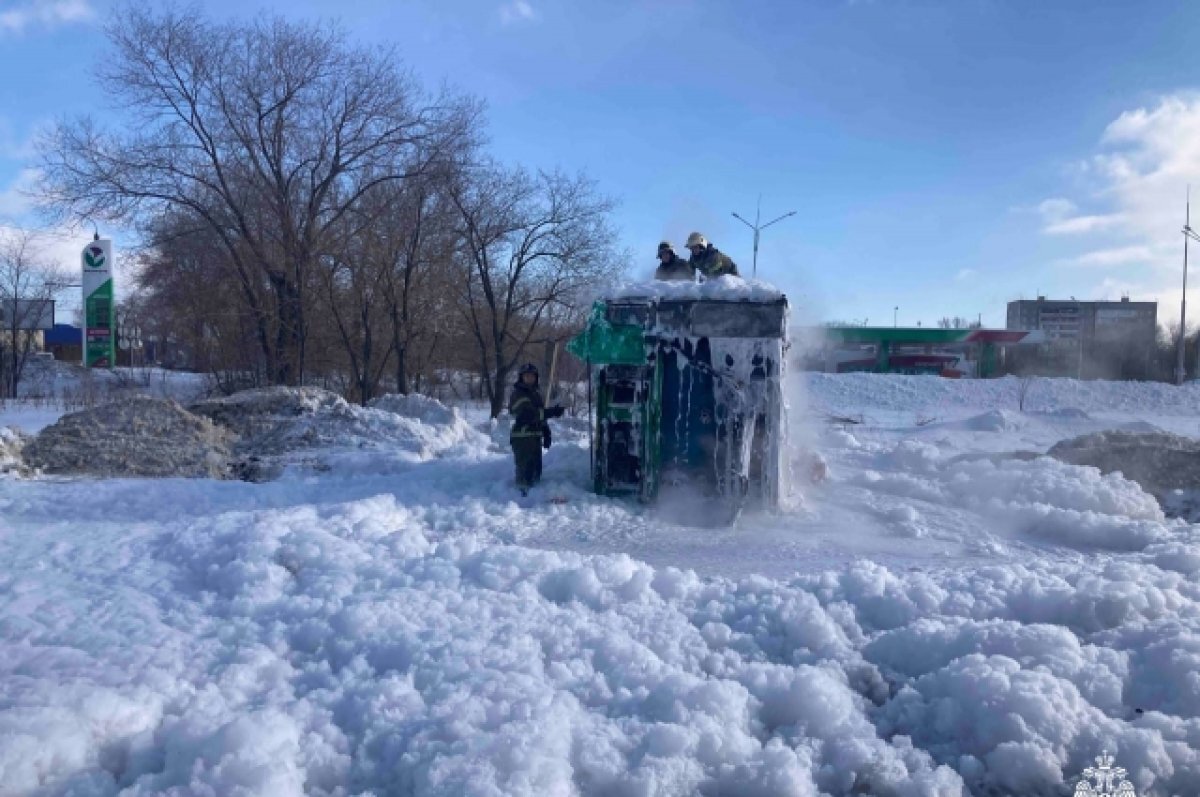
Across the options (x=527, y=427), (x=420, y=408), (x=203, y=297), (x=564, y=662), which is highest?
(x=203, y=297)

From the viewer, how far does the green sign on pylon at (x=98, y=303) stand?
1748cm

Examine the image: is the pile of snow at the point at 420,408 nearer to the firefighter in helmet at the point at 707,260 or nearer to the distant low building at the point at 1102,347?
the firefighter in helmet at the point at 707,260

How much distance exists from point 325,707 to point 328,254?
19525 millimetres

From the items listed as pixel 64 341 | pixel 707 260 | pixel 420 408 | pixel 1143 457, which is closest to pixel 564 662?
pixel 707 260

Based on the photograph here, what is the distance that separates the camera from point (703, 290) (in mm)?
7918

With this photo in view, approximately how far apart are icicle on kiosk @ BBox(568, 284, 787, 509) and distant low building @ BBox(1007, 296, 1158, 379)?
42.9 meters

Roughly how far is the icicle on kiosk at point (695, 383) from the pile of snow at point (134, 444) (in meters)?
4.96

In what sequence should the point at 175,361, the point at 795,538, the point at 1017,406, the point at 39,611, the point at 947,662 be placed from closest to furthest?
the point at 947,662 < the point at 39,611 < the point at 795,538 < the point at 1017,406 < the point at 175,361

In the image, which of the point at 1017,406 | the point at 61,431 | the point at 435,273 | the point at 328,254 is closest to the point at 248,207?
the point at 328,254

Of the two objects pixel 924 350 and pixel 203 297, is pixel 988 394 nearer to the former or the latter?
pixel 924 350

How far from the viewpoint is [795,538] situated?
23.7 ft

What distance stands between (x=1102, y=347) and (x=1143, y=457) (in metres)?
42.8

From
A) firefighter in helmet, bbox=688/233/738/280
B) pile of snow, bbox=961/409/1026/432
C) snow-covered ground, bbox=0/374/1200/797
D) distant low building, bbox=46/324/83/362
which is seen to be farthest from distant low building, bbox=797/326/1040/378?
distant low building, bbox=46/324/83/362

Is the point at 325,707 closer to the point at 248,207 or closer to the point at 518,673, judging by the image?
the point at 518,673
